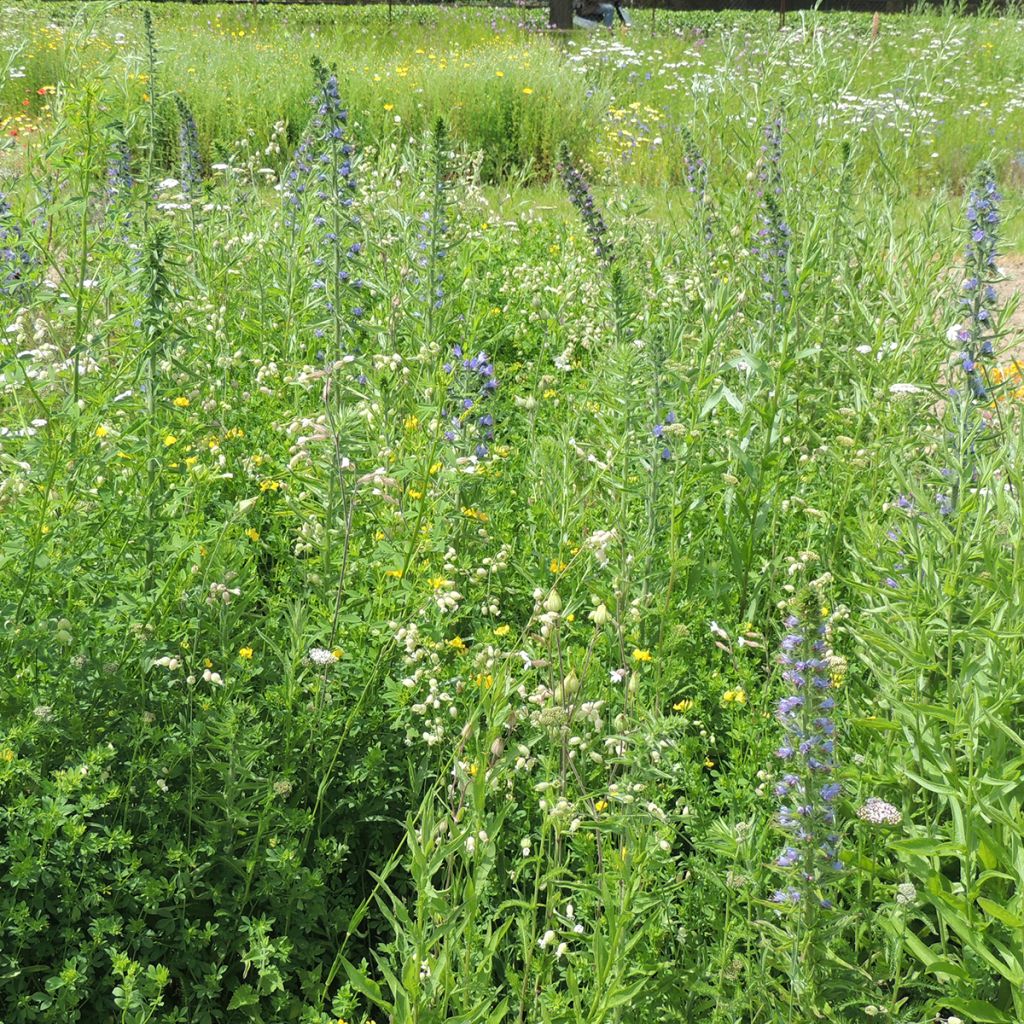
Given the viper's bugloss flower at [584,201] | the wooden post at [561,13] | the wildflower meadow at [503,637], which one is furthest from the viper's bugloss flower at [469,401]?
the wooden post at [561,13]

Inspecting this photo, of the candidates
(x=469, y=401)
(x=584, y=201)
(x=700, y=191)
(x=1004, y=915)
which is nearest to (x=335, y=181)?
(x=469, y=401)

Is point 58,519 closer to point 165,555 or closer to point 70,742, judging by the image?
point 165,555

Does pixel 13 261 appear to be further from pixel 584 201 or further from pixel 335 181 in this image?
pixel 584 201

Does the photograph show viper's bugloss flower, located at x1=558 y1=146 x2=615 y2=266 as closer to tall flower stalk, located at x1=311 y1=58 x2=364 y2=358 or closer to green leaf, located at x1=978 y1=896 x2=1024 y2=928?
tall flower stalk, located at x1=311 y1=58 x2=364 y2=358

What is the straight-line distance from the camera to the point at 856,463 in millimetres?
3139

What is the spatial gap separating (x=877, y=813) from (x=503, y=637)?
109 centimetres

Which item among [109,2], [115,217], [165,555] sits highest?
[109,2]

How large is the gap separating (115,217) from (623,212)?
2.03 meters

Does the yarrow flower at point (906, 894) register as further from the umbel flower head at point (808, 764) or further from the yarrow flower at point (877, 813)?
the umbel flower head at point (808, 764)

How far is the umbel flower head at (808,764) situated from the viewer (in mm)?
1838

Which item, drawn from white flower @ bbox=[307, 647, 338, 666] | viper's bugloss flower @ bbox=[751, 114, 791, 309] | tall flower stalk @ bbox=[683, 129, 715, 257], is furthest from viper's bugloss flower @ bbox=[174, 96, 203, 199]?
white flower @ bbox=[307, 647, 338, 666]

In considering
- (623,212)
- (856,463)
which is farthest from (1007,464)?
(623,212)

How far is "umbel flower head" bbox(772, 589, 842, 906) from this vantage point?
1838mm

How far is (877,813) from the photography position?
2.15m
